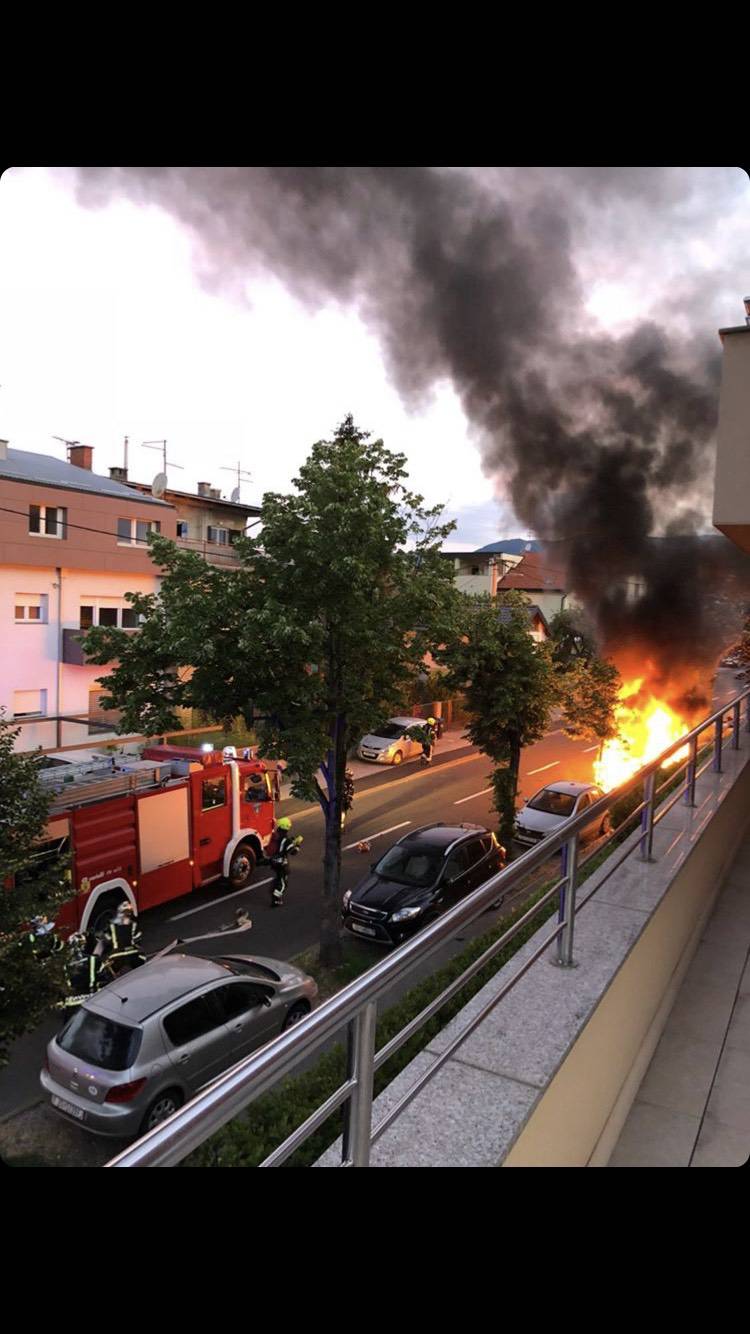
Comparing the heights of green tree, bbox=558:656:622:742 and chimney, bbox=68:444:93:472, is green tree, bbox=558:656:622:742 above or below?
below

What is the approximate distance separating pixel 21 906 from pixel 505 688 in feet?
30.4

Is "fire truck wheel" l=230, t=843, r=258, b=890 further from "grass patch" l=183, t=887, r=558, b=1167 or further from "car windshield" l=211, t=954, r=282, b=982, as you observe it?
"grass patch" l=183, t=887, r=558, b=1167

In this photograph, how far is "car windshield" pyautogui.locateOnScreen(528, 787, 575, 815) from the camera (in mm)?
13898

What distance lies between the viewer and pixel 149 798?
952 centimetres

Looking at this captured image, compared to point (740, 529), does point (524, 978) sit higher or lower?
lower

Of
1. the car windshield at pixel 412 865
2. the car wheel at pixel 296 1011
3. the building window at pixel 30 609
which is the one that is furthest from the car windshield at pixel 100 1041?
the building window at pixel 30 609

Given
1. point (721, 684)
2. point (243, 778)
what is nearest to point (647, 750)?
point (243, 778)

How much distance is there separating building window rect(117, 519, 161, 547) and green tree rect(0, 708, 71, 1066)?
13.6m

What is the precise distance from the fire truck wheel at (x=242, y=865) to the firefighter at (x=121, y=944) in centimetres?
265

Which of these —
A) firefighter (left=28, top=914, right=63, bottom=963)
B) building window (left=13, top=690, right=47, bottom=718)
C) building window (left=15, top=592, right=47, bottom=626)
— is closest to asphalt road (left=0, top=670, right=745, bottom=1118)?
firefighter (left=28, top=914, right=63, bottom=963)

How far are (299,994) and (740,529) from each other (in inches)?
207

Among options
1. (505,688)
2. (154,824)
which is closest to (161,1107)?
(154,824)

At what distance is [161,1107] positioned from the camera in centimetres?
567

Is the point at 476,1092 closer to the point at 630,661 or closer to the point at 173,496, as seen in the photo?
the point at 630,661
